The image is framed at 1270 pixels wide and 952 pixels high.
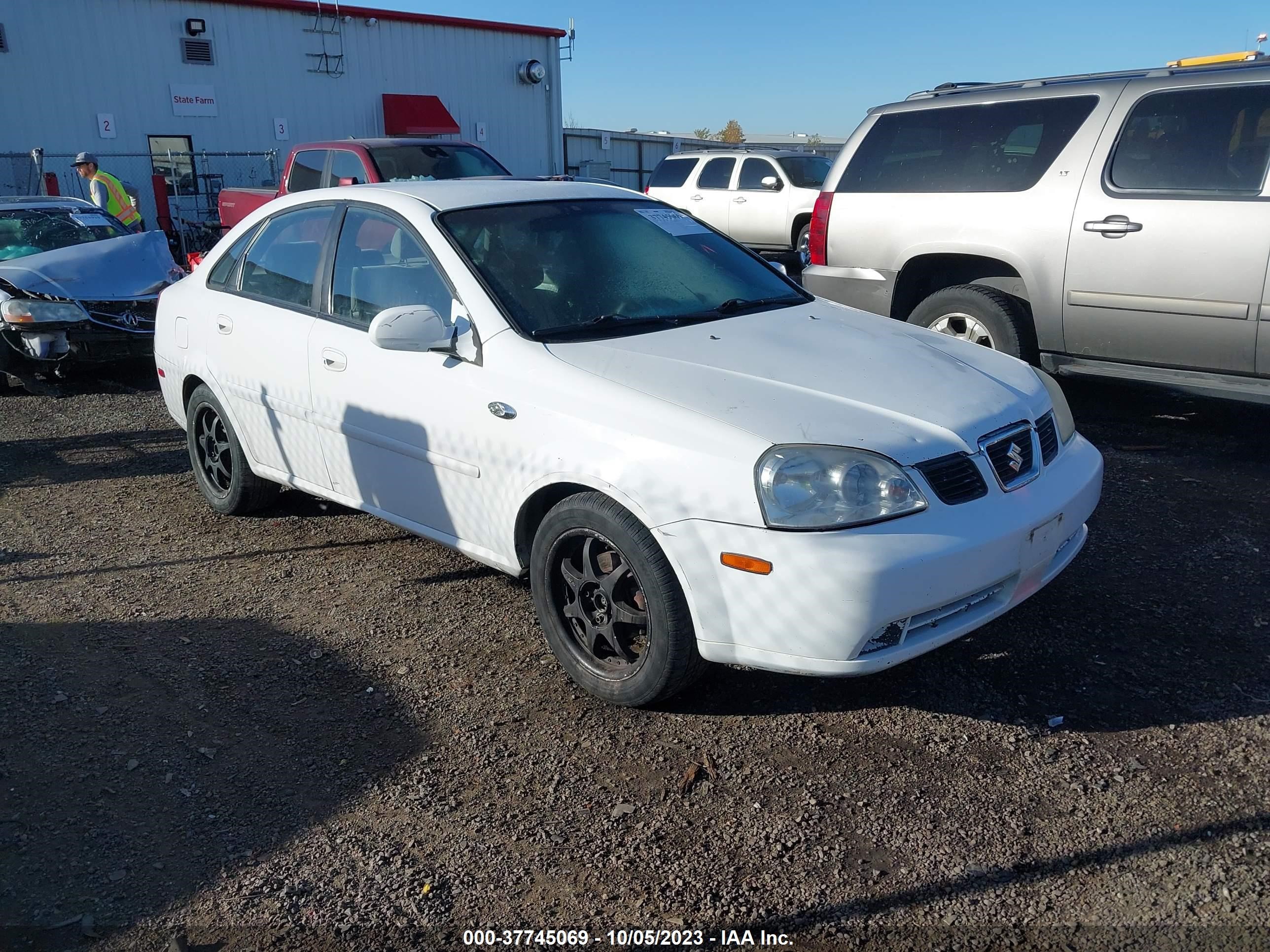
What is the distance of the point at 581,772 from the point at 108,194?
12520 mm

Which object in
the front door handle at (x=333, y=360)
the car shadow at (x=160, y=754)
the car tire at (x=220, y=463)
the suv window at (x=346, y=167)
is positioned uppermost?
the suv window at (x=346, y=167)

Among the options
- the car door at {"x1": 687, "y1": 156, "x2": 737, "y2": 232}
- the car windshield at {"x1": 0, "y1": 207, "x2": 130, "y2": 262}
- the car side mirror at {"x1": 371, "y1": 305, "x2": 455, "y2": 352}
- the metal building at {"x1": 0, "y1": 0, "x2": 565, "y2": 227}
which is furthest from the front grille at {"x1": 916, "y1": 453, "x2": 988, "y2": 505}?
the metal building at {"x1": 0, "y1": 0, "x2": 565, "y2": 227}

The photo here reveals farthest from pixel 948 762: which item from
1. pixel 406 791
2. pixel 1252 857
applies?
pixel 406 791

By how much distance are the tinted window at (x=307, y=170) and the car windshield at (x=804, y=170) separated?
6.78 m

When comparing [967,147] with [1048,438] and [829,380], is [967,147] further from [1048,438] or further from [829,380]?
[829,380]

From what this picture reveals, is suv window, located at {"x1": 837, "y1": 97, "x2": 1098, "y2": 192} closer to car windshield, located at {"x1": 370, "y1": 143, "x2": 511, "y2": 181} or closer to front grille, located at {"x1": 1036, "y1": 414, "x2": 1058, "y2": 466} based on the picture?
front grille, located at {"x1": 1036, "y1": 414, "x2": 1058, "y2": 466}

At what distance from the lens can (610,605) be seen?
3389mm

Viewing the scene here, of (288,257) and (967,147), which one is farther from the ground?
(967,147)

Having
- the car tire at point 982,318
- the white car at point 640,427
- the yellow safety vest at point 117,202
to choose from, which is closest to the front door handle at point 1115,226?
the car tire at point 982,318

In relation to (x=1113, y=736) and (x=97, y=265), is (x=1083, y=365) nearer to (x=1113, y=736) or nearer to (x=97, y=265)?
(x=1113, y=736)

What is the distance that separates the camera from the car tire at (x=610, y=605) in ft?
10.5

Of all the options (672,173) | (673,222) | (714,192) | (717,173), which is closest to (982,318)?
(673,222)

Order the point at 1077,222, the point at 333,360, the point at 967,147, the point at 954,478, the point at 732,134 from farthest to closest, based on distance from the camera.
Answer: the point at 732,134 < the point at 967,147 < the point at 1077,222 < the point at 333,360 < the point at 954,478

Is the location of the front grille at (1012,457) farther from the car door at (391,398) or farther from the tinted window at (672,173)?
the tinted window at (672,173)
